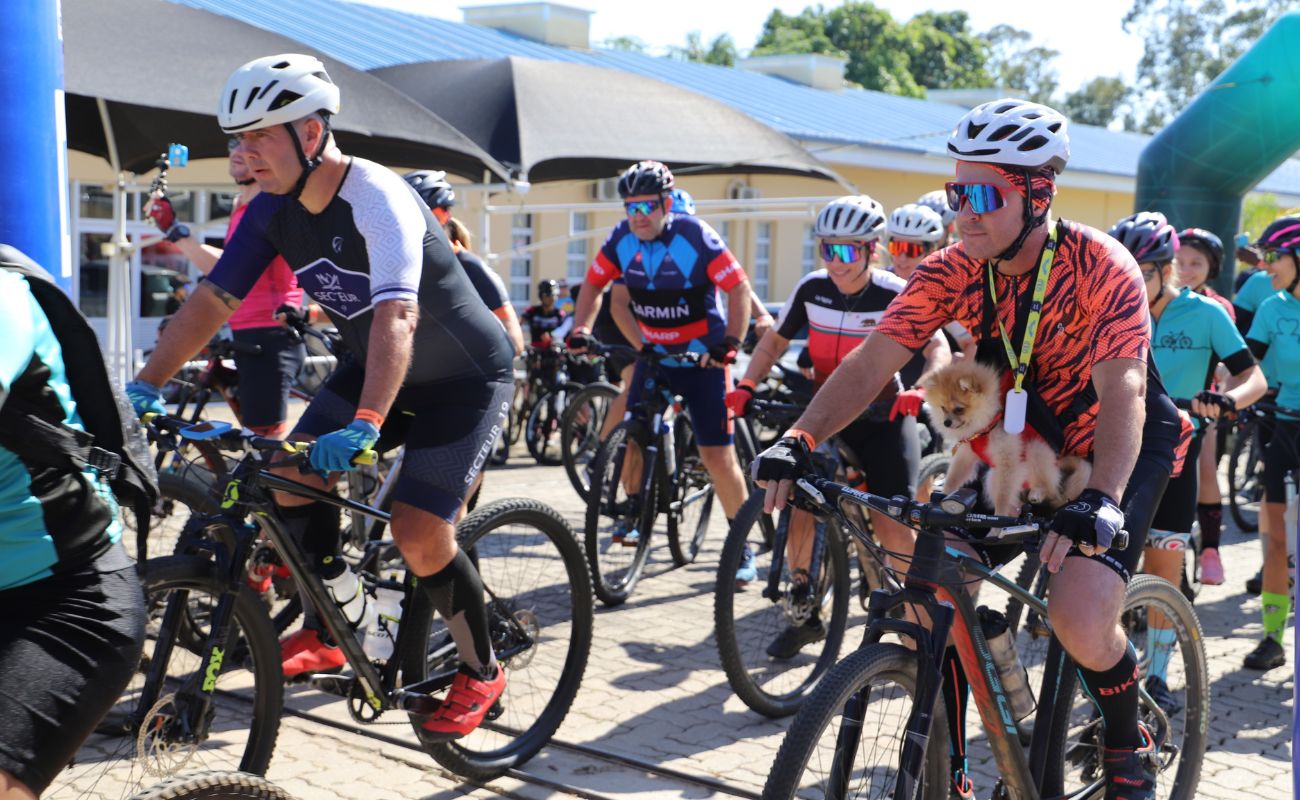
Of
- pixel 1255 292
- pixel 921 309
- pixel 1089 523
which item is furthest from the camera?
pixel 1255 292

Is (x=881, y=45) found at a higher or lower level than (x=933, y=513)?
higher

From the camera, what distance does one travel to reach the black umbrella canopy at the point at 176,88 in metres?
9.48

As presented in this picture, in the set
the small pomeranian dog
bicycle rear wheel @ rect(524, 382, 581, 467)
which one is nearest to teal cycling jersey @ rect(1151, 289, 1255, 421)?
the small pomeranian dog

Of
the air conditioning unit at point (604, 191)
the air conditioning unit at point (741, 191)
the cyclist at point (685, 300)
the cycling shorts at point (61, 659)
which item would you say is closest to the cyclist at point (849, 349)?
the cyclist at point (685, 300)

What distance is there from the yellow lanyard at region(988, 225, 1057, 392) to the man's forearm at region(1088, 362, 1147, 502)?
234 mm

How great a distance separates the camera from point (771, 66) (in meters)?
35.8

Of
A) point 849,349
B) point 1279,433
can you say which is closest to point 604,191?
point 849,349

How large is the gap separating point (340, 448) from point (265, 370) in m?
3.48

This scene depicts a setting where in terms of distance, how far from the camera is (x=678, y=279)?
24.7 feet

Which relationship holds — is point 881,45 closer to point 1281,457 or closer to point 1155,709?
point 1281,457

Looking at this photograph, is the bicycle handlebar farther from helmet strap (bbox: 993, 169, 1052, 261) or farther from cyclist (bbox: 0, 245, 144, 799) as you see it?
cyclist (bbox: 0, 245, 144, 799)

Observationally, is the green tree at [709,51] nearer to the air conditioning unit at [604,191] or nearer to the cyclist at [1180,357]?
the air conditioning unit at [604,191]

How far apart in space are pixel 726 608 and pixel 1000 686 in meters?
1.88

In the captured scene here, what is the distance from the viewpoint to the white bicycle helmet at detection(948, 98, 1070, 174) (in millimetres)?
3592
